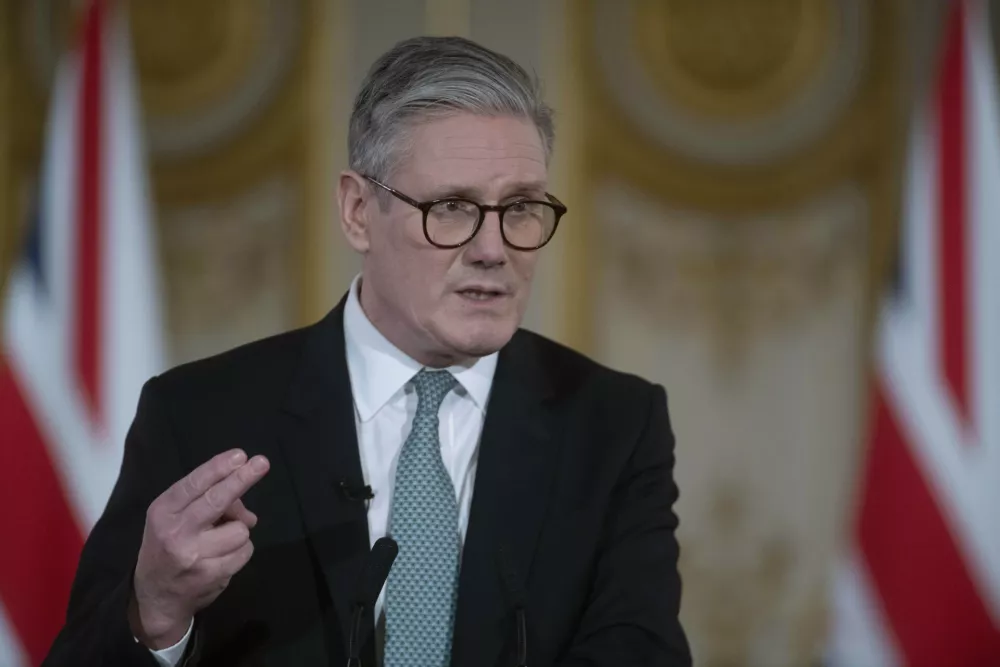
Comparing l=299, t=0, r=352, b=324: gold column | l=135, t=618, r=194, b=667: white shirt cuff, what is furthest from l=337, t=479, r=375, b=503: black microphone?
l=299, t=0, r=352, b=324: gold column

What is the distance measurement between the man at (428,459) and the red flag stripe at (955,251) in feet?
5.77

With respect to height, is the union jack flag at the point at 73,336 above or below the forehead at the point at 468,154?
below

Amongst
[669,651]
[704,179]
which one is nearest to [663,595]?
[669,651]

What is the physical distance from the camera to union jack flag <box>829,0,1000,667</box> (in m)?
3.25

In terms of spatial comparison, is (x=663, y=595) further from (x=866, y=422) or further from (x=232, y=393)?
(x=866, y=422)

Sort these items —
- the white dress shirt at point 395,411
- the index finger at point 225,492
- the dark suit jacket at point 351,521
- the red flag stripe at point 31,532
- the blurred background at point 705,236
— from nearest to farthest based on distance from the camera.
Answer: the index finger at point 225,492 → the dark suit jacket at point 351,521 → the white dress shirt at point 395,411 → the red flag stripe at point 31,532 → the blurred background at point 705,236

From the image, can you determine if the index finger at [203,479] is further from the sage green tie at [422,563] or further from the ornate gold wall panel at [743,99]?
the ornate gold wall panel at [743,99]

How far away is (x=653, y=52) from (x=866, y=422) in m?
1.28

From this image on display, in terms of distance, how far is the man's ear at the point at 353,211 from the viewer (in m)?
1.79

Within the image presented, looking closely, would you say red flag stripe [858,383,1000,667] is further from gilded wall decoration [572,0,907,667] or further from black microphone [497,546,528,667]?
black microphone [497,546,528,667]

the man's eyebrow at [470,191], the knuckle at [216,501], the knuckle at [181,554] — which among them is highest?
the man's eyebrow at [470,191]

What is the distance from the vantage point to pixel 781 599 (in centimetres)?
362

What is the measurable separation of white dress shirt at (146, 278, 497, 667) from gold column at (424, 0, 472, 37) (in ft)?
6.10

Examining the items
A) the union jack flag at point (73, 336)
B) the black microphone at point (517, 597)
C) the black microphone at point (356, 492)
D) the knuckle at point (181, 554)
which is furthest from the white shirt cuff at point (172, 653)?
the union jack flag at point (73, 336)
